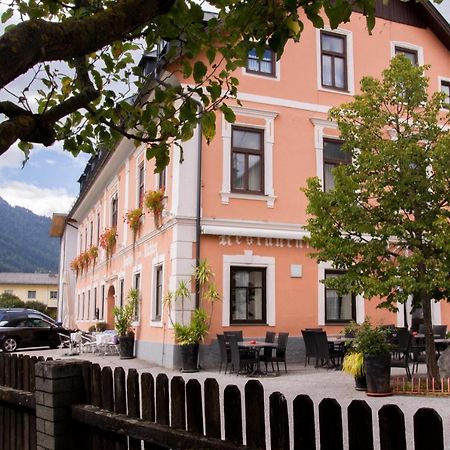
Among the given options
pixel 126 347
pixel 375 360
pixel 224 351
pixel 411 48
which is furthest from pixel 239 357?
pixel 411 48

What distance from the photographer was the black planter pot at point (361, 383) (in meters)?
10.00

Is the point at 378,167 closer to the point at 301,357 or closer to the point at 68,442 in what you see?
the point at 301,357

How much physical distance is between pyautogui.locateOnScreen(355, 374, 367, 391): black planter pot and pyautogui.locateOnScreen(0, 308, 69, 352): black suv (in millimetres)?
17068

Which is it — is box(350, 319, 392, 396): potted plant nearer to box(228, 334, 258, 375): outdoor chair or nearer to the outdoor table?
the outdoor table

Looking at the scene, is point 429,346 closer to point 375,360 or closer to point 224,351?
point 375,360

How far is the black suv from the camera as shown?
23.4 metres

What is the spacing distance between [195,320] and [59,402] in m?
10.0

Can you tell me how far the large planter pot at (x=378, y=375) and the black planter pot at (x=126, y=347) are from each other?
9.80 meters

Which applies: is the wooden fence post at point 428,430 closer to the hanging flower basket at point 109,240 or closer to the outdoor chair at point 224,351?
the outdoor chair at point 224,351

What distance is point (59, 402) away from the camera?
3992mm

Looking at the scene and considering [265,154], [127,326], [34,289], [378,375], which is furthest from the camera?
[34,289]

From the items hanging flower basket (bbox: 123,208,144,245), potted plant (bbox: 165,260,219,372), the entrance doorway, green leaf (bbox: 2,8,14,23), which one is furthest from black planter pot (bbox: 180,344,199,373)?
the entrance doorway

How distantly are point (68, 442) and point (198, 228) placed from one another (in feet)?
35.5

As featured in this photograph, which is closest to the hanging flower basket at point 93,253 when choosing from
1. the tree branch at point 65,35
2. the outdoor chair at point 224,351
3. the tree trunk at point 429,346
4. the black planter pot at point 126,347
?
the black planter pot at point 126,347
